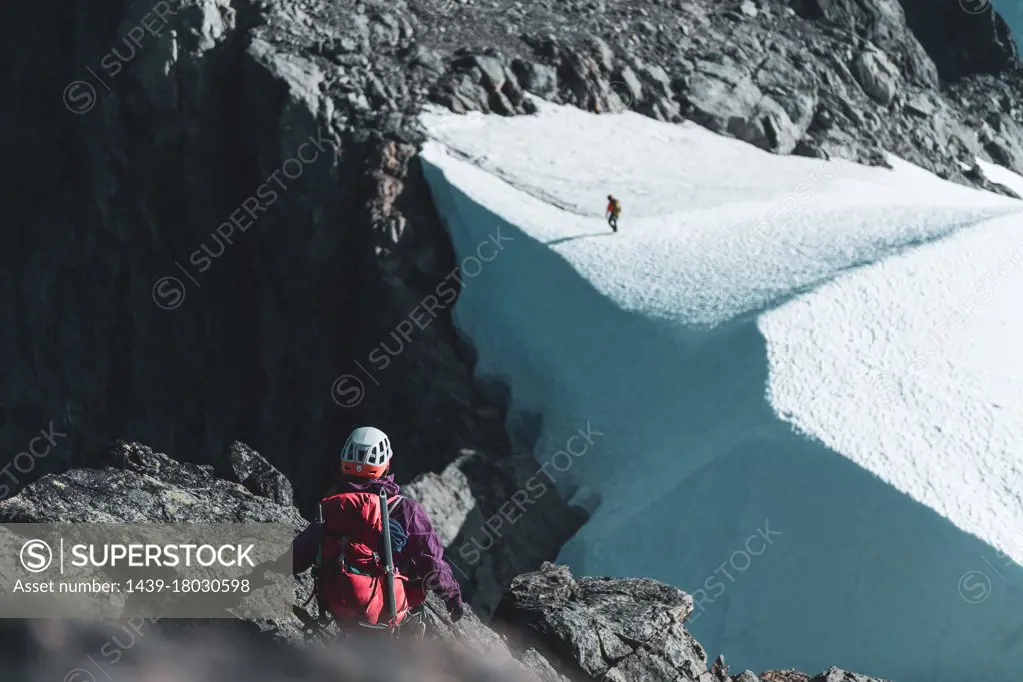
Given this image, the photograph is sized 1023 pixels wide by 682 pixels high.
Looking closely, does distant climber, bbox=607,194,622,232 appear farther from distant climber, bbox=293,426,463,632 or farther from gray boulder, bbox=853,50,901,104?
distant climber, bbox=293,426,463,632

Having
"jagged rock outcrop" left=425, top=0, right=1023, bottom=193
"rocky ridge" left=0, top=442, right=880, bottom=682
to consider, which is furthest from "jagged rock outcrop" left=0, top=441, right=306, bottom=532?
"jagged rock outcrop" left=425, top=0, right=1023, bottom=193

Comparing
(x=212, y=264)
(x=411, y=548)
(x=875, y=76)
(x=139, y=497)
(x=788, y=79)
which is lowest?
(x=212, y=264)

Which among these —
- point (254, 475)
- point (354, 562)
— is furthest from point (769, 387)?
point (354, 562)

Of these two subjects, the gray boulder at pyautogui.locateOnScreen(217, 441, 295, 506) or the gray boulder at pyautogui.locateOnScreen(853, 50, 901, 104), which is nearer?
the gray boulder at pyautogui.locateOnScreen(217, 441, 295, 506)

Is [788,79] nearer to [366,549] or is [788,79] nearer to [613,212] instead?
[613,212]

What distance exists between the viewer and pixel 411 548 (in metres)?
7.56

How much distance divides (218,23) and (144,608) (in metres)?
24.9

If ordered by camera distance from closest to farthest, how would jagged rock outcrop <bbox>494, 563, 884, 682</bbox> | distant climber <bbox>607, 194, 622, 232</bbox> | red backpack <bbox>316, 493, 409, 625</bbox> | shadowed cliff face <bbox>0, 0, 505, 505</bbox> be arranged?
red backpack <bbox>316, 493, 409, 625</bbox>
jagged rock outcrop <bbox>494, 563, 884, 682</bbox>
distant climber <bbox>607, 194, 622, 232</bbox>
shadowed cliff face <bbox>0, 0, 505, 505</bbox>

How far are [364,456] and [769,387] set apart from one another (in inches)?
542

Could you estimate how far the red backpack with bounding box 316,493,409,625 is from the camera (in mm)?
7301

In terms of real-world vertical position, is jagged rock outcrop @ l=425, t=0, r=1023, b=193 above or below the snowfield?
above

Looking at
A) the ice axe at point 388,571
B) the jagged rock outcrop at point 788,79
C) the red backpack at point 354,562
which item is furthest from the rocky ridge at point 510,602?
the jagged rock outcrop at point 788,79

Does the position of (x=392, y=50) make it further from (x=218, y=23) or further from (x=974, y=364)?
(x=974, y=364)

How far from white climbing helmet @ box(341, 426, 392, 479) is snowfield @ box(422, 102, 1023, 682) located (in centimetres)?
1221
